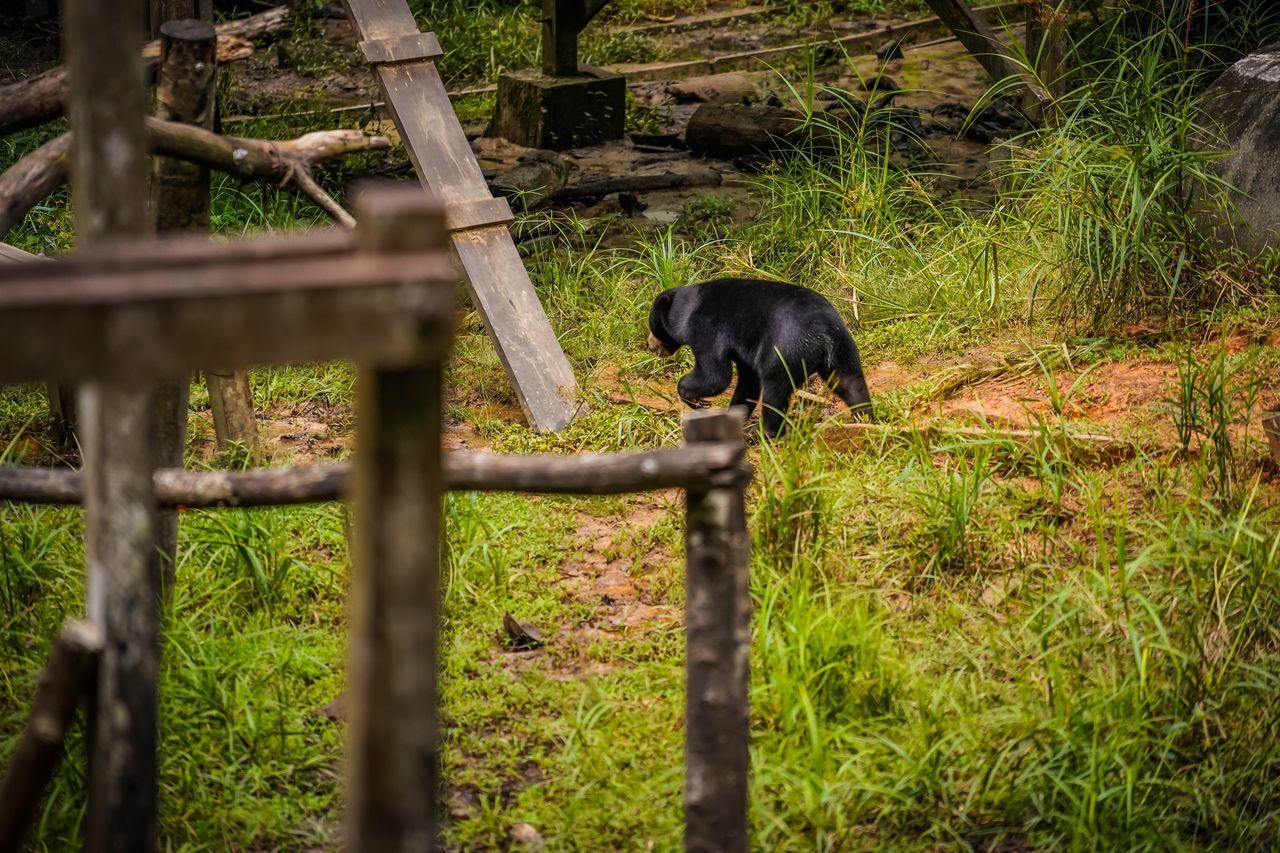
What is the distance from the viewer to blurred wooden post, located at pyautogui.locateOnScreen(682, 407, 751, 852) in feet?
8.13

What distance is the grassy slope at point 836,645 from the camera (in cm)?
292

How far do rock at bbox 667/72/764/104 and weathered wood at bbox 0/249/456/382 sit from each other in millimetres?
8528

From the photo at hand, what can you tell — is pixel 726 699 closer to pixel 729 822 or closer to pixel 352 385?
pixel 729 822

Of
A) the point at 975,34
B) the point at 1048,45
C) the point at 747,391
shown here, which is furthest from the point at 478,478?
the point at 1048,45

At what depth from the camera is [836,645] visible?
10.7 ft

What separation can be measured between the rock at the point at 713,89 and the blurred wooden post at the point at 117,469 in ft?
26.5

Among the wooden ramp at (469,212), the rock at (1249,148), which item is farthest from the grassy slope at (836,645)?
the rock at (1249,148)

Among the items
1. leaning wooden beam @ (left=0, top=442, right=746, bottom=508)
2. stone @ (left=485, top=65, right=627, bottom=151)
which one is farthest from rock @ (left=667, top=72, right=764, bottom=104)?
leaning wooden beam @ (left=0, top=442, right=746, bottom=508)

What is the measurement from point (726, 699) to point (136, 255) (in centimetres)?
149

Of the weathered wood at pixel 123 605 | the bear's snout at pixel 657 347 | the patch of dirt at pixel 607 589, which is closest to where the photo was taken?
the weathered wood at pixel 123 605

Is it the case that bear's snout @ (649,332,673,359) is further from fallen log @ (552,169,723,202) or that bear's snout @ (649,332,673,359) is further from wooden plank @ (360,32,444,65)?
fallen log @ (552,169,723,202)

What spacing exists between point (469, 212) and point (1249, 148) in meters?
3.34

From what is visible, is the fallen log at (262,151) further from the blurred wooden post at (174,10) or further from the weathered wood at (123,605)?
the blurred wooden post at (174,10)

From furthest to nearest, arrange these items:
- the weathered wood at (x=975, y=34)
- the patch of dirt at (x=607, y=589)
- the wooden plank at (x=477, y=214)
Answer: the weathered wood at (x=975, y=34) < the wooden plank at (x=477, y=214) < the patch of dirt at (x=607, y=589)
